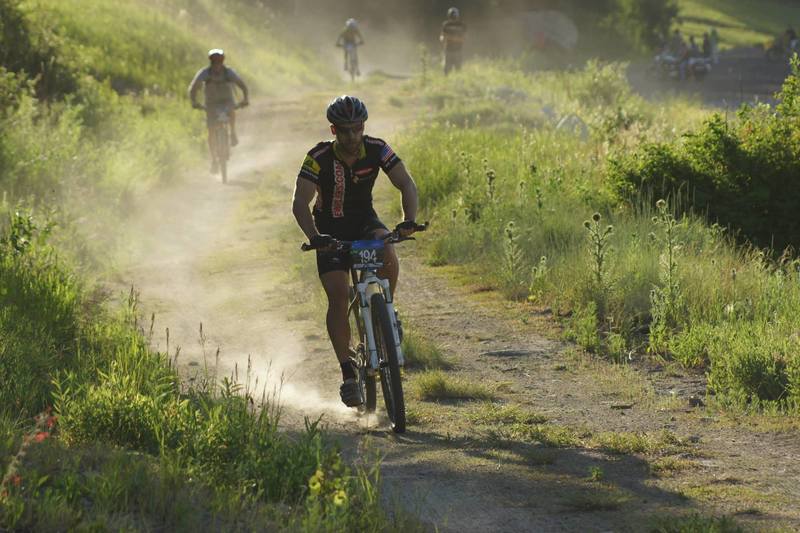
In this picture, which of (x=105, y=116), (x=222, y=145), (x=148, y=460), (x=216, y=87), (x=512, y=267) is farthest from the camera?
(x=105, y=116)

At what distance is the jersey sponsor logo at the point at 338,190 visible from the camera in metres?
7.40

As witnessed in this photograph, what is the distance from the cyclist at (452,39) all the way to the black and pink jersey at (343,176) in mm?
25409

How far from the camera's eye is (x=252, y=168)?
20656 mm

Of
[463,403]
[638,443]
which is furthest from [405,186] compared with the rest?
[638,443]

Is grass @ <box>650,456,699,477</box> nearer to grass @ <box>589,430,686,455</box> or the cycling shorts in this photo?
grass @ <box>589,430,686,455</box>

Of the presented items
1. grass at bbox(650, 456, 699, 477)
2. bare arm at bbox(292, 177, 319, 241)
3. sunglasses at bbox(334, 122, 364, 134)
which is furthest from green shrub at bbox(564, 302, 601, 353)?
sunglasses at bbox(334, 122, 364, 134)

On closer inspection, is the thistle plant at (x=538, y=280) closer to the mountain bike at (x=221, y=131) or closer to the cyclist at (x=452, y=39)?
the mountain bike at (x=221, y=131)

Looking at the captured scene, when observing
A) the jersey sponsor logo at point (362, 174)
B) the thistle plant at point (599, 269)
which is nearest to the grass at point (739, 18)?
the thistle plant at point (599, 269)

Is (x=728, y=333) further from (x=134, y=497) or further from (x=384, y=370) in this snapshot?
(x=134, y=497)

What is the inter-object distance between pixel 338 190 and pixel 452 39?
26.8 metres

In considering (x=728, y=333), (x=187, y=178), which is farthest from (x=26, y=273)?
(x=187, y=178)

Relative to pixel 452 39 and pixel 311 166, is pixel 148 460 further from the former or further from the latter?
pixel 452 39

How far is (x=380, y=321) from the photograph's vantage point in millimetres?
7059

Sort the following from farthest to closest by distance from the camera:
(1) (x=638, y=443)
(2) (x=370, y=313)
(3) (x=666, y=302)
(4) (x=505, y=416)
Result: (3) (x=666, y=302)
(4) (x=505, y=416)
(2) (x=370, y=313)
(1) (x=638, y=443)
